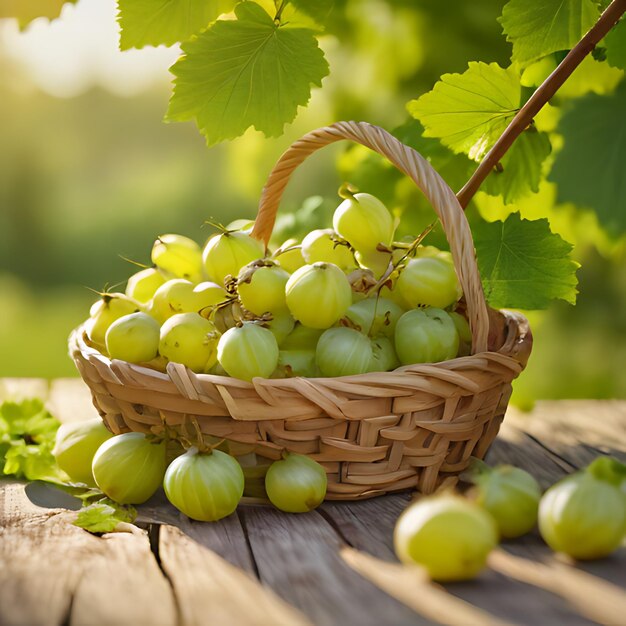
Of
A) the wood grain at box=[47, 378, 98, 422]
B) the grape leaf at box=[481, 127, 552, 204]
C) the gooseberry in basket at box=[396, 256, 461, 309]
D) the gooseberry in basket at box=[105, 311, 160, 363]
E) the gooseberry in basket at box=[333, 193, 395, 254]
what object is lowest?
the wood grain at box=[47, 378, 98, 422]

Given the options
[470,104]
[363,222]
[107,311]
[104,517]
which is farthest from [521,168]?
[104,517]

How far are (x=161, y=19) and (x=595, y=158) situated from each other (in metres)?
0.45

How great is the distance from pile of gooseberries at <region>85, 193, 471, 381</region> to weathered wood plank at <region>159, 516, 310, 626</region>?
0.41 ft

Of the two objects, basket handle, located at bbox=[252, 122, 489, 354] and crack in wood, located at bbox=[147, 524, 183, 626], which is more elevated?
basket handle, located at bbox=[252, 122, 489, 354]

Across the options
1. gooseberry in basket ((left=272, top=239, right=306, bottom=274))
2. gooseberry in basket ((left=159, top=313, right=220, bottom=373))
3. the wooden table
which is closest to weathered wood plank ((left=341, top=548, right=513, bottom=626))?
the wooden table

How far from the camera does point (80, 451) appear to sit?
733 mm

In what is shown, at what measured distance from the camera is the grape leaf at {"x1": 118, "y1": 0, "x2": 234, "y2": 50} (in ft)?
2.76

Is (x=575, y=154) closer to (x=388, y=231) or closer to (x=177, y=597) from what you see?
(x=388, y=231)

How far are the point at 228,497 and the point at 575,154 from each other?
16.9 inches

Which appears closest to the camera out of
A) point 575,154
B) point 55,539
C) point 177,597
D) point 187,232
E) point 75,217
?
point 177,597

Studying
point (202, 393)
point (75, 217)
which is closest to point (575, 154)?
point (202, 393)

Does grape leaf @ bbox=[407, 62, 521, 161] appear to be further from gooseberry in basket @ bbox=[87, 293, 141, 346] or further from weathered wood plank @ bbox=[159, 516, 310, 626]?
weathered wood plank @ bbox=[159, 516, 310, 626]

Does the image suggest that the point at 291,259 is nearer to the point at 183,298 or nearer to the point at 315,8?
the point at 183,298

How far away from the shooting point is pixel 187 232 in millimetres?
2736
